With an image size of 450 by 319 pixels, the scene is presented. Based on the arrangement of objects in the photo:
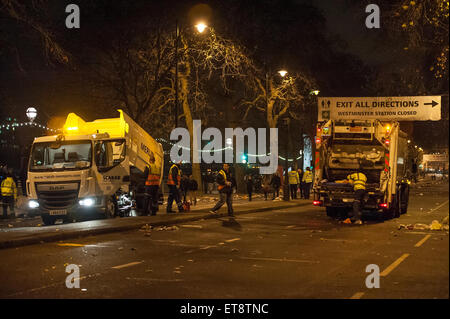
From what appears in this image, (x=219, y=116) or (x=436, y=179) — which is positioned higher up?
(x=219, y=116)

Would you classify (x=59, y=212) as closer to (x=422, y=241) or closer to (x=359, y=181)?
(x=359, y=181)

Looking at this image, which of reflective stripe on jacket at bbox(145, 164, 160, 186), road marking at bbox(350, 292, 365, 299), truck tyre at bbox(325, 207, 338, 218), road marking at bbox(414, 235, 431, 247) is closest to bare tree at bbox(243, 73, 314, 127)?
reflective stripe on jacket at bbox(145, 164, 160, 186)

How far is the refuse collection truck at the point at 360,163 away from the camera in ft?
66.1

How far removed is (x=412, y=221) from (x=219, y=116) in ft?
96.6

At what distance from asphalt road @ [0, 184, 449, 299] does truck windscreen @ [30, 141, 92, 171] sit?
374 cm

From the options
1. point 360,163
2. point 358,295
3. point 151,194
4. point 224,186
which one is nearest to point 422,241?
point 358,295

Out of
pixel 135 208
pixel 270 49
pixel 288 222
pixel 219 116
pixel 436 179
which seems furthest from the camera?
pixel 436 179

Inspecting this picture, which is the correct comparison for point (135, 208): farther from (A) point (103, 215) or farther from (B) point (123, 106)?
(B) point (123, 106)

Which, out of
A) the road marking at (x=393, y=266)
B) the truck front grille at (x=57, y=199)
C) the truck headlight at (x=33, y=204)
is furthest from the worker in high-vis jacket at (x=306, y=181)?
the road marking at (x=393, y=266)

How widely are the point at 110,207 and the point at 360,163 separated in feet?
27.9

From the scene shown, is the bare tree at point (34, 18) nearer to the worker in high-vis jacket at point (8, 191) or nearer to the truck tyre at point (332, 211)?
the worker in high-vis jacket at point (8, 191)

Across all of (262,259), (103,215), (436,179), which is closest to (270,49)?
(103,215)

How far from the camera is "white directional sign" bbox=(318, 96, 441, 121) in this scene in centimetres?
2094
